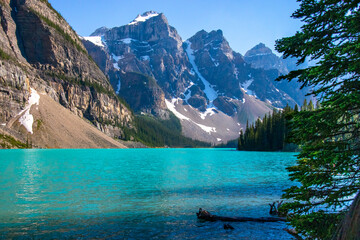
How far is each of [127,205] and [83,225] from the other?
6513mm

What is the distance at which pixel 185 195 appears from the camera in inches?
1194

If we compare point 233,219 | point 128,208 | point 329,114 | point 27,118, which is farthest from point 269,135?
point 329,114

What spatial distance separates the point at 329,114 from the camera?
9.10m

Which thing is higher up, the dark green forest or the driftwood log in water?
the dark green forest

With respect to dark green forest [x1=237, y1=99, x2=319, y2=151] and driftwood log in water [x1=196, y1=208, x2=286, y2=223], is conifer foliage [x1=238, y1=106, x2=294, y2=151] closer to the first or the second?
dark green forest [x1=237, y1=99, x2=319, y2=151]

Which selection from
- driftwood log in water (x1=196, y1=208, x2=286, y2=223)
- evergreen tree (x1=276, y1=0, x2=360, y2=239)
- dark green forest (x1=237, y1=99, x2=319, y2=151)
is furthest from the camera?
dark green forest (x1=237, y1=99, x2=319, y2=151)

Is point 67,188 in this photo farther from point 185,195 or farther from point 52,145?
point 52,145

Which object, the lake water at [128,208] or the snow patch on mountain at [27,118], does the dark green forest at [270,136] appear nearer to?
the lake water at [128,208]

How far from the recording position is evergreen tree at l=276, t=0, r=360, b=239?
8.88 meters

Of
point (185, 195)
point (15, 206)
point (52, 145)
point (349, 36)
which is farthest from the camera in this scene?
point (52, 145)

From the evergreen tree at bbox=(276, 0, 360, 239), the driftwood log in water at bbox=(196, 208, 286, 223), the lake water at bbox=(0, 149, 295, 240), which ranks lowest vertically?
the lake water at bbox=(0, 149, 295, 240)

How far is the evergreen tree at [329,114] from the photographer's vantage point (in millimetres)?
8883

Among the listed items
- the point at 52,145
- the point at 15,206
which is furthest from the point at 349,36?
the point at 52,145

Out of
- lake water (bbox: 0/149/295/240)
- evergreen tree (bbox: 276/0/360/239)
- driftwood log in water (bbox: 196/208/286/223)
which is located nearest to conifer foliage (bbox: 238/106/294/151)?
lake water (bbox: 0/149/295/240)
